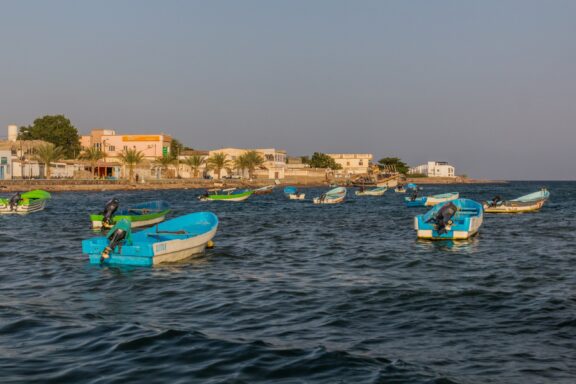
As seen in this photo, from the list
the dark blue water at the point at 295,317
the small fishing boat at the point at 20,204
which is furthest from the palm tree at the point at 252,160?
the dark blue water at the point at 295,317

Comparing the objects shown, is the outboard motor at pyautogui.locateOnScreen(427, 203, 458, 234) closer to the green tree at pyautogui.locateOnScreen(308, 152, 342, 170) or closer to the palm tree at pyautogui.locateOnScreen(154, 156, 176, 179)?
the palm tree at pyautogui.locateOnScreen(154, 156, 176, 179)

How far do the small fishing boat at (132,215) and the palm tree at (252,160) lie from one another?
3946 inches

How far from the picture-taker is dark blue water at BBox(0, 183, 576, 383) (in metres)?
9.39

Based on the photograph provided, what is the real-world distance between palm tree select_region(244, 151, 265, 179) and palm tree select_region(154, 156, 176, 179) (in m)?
17.6

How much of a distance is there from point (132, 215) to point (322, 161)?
14242 cm

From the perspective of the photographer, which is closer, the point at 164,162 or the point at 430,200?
the point at 430,200

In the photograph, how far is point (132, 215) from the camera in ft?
123

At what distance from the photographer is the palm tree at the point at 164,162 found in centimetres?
12769

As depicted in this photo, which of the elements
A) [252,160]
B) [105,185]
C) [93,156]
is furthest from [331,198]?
[252,160]

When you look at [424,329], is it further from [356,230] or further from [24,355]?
[356,230]

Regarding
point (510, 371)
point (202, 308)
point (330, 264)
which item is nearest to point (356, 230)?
point (330, 264)

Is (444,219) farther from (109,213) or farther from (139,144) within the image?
(139,144)

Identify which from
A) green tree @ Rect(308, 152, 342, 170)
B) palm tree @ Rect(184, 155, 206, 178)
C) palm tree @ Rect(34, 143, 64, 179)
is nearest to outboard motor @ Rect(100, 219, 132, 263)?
palm tree @ Rect(34, 143, 64, 179)

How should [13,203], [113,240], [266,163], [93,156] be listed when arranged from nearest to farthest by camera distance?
[113,240], [13,203], [93,156], [266,163]
